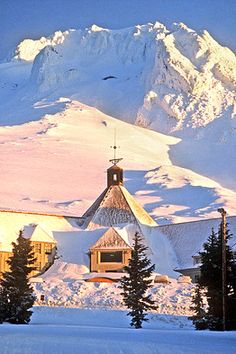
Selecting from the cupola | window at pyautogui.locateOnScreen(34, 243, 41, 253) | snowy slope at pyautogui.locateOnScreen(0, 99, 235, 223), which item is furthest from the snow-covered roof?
snowy slope at pyautogui.locateOnScreen(0, 99, 235, 223)

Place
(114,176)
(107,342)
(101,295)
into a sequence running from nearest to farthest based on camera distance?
(107,342) < (101,295) < (114,176)

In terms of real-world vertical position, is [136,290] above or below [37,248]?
below

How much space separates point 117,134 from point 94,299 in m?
139

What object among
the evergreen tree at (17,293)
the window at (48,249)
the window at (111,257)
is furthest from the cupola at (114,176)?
the evergreen tree at (17,293)

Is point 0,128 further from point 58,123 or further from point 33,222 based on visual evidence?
point 33,222

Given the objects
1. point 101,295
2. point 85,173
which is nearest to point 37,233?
point 101,295

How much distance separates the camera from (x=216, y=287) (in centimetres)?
4078

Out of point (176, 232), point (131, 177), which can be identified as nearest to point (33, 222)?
point (176, 232)

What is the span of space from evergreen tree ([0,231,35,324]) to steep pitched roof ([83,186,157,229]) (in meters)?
26.2

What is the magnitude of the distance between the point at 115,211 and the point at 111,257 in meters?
6.29

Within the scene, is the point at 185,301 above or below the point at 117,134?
below

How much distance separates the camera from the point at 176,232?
241ft

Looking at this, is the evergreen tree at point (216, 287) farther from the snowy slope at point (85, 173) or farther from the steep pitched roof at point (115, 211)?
the snowy slope at point (85, 173)

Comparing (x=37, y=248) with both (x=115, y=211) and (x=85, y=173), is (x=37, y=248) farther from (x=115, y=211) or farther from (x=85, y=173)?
(x=85, y=173)
